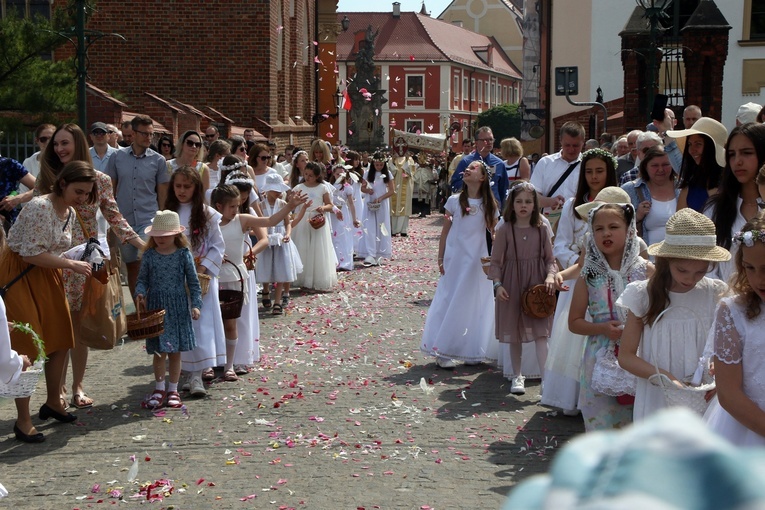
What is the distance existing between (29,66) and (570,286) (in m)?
8.10

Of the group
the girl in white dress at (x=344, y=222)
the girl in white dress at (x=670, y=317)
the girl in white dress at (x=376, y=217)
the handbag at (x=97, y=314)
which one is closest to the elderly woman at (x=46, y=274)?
the handbag at (x=97, y=314)

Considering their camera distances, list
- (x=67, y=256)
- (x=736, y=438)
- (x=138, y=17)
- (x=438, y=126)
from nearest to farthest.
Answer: (x=736, y=438), (x=67, y=256), (x=138, y=17), (x=438, y=126)

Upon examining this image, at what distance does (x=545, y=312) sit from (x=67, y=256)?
11.7 ft

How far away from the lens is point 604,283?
601 cm

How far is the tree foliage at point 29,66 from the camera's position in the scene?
13.0 meters

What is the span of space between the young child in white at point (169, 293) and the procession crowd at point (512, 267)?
0.04ft

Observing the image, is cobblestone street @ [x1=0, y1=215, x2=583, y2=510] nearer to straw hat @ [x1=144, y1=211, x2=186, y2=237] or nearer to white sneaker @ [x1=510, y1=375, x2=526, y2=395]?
white sneaker @ [x1=510, y1=375, x2=526, y2=395]

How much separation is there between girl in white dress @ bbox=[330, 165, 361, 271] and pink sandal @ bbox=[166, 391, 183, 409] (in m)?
10.0

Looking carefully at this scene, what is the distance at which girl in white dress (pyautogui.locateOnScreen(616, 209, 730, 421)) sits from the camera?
4.77 meters

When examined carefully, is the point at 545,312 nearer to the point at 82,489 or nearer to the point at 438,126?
the point at 82,489

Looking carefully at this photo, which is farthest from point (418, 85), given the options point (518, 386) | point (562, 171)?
point (518, 386)

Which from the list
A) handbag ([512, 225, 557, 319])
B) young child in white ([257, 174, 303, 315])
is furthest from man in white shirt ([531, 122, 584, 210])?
young child in white ([257, 174, 303, 315])

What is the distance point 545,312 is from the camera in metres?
8.34

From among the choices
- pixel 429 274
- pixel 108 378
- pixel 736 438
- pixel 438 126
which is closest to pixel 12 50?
pixel 108 378
